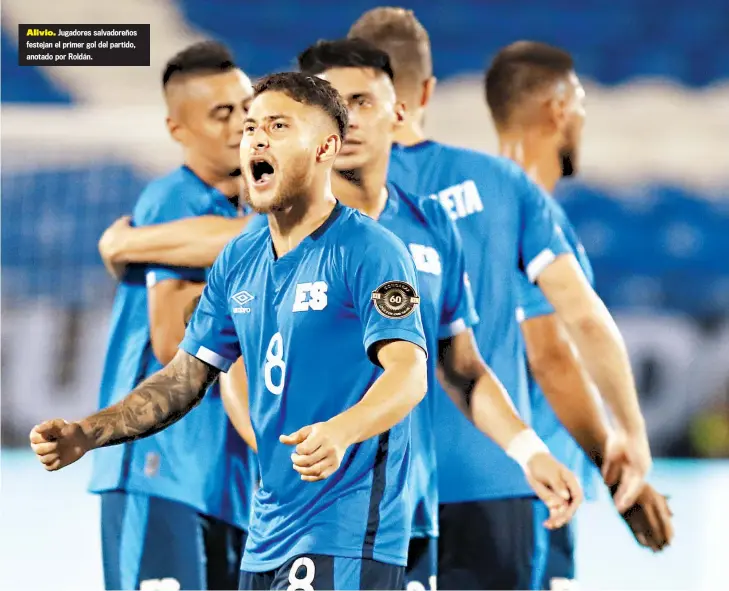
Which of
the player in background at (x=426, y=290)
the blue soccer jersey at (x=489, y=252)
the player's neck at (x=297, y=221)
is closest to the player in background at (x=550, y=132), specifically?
the blue soccer jersey at (x=489, y=252)

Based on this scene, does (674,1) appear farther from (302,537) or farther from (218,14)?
(302,537)

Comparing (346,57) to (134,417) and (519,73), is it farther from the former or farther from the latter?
(134,417)

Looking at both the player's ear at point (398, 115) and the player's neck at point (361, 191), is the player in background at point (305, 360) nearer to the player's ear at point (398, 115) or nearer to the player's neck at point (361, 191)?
the player's neck at point (361, 191)

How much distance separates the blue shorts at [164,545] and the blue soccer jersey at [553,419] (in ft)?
3.52

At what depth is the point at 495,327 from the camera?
366 cm

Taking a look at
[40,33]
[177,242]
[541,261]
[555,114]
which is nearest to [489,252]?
[541,261]

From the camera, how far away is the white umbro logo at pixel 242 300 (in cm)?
278

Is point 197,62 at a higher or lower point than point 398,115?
higher

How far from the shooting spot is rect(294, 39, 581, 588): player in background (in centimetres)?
314

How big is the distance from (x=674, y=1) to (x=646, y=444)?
158 cm

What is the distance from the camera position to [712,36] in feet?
13.2

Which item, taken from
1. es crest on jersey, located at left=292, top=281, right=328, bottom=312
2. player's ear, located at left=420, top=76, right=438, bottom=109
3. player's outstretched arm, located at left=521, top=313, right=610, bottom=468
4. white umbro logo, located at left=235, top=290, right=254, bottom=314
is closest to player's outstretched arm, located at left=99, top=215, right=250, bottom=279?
player's ear, located at left=420, top=76, right=438, bottom=109

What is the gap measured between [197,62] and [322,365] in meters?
1.65

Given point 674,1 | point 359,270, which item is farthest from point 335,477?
point 674,1
